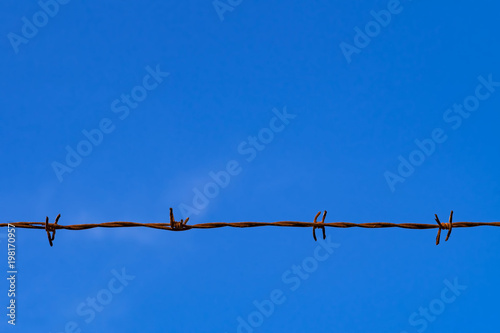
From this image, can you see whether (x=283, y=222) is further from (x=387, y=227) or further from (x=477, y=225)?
(x=477, y=225)

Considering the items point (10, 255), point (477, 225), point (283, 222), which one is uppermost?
point (10, 255)

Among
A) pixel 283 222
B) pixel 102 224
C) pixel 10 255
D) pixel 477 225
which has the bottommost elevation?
pixel 477 225

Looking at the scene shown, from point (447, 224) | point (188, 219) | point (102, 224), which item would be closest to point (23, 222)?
point (102, 224)

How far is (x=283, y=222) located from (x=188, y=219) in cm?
70

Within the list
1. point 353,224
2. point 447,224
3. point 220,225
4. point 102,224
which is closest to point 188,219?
point 220,225

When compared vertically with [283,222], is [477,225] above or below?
below

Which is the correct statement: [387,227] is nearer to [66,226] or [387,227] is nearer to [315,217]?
[315,217]

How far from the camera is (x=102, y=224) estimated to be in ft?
13.6

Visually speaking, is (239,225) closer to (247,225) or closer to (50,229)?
(247,225)

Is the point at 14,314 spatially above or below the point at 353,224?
above

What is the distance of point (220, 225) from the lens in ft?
13.7

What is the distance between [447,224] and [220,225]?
67.5 inches

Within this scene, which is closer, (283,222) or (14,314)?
(283,222)

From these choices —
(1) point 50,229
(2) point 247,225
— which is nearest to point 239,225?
(2) point 247,225
